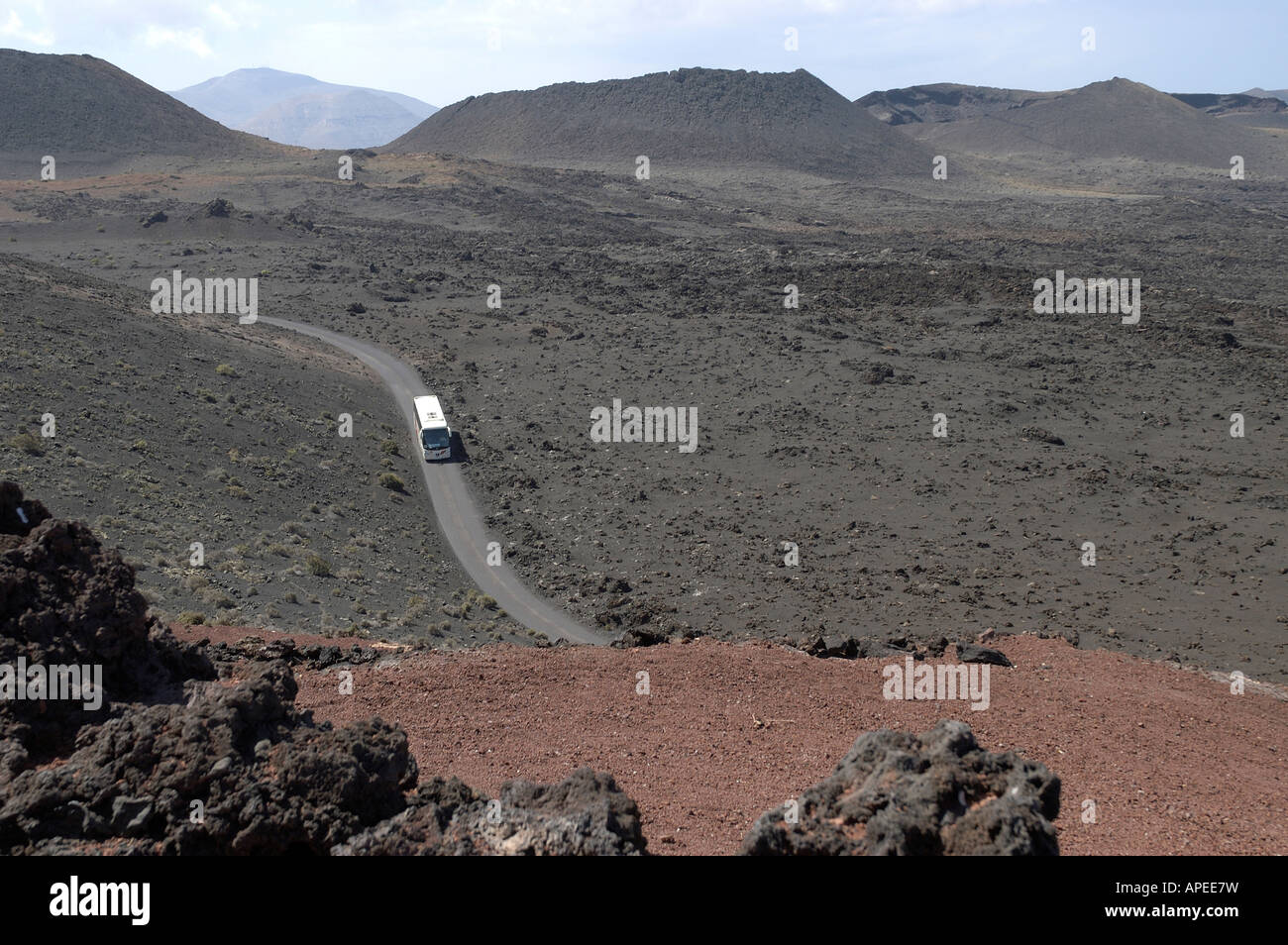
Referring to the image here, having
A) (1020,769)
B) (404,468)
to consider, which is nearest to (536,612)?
(404,468)

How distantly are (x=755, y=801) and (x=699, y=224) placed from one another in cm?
8393

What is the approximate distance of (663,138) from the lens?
144 m

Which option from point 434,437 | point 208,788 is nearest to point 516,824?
point 208,788

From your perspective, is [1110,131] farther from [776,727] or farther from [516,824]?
[516,824]

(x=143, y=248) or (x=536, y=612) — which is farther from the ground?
(x=143, y=248)

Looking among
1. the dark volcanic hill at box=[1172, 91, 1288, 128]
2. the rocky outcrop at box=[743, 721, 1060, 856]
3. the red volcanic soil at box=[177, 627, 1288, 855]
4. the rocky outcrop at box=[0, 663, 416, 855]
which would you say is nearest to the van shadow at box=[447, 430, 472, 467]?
the red volcanic soil at box=[177, 627, 1288, 855]

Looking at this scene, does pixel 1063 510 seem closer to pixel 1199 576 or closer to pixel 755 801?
pixel 1199 576

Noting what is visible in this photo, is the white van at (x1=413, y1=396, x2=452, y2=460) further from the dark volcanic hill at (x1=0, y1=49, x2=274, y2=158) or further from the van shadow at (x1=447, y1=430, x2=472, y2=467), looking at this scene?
the dark volcanic hill at (x1=0, y1=49, x2=274, y2=158)

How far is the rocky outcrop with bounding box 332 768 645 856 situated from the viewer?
585cm

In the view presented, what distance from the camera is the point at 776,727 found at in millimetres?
9461

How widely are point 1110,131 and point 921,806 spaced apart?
183m

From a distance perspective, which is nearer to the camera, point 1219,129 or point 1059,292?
point 1059,292

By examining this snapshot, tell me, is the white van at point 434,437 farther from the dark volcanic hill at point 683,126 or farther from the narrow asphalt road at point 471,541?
the dark volcanic hill at point 683,126

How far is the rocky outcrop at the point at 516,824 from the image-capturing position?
585 cm
